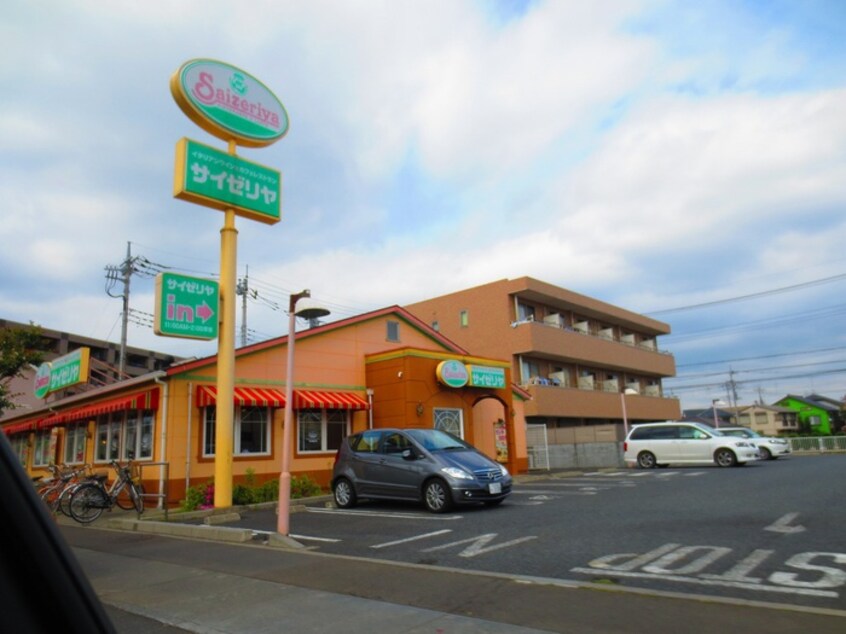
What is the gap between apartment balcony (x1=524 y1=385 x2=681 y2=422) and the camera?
34969mm

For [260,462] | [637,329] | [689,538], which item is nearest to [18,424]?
[260,462]

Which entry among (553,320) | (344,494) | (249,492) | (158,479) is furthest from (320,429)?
(553,320)

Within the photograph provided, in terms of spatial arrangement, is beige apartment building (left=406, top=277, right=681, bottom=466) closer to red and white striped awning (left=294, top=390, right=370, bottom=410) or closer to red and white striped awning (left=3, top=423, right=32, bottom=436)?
red and white striped awning (left=294, top=390, right=370, bottom=410)

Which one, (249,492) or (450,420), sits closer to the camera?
(249,492)

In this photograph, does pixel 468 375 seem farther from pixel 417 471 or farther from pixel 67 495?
pixel 67 495

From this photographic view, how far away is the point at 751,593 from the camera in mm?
5762

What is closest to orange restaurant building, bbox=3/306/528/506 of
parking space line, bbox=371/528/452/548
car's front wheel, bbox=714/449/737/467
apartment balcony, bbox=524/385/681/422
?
car's front wheel, bbox=714/449/737/467

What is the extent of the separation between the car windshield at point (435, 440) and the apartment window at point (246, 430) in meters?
5.81

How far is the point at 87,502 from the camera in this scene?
523 inches

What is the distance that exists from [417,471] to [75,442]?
49.0 ft

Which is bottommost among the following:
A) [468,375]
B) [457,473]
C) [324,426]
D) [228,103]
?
[457,473]

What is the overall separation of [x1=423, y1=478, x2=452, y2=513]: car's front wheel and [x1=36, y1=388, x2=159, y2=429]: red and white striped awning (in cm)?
767

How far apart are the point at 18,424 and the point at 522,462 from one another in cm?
2128

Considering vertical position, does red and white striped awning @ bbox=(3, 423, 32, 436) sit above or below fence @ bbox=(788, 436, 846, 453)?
above
